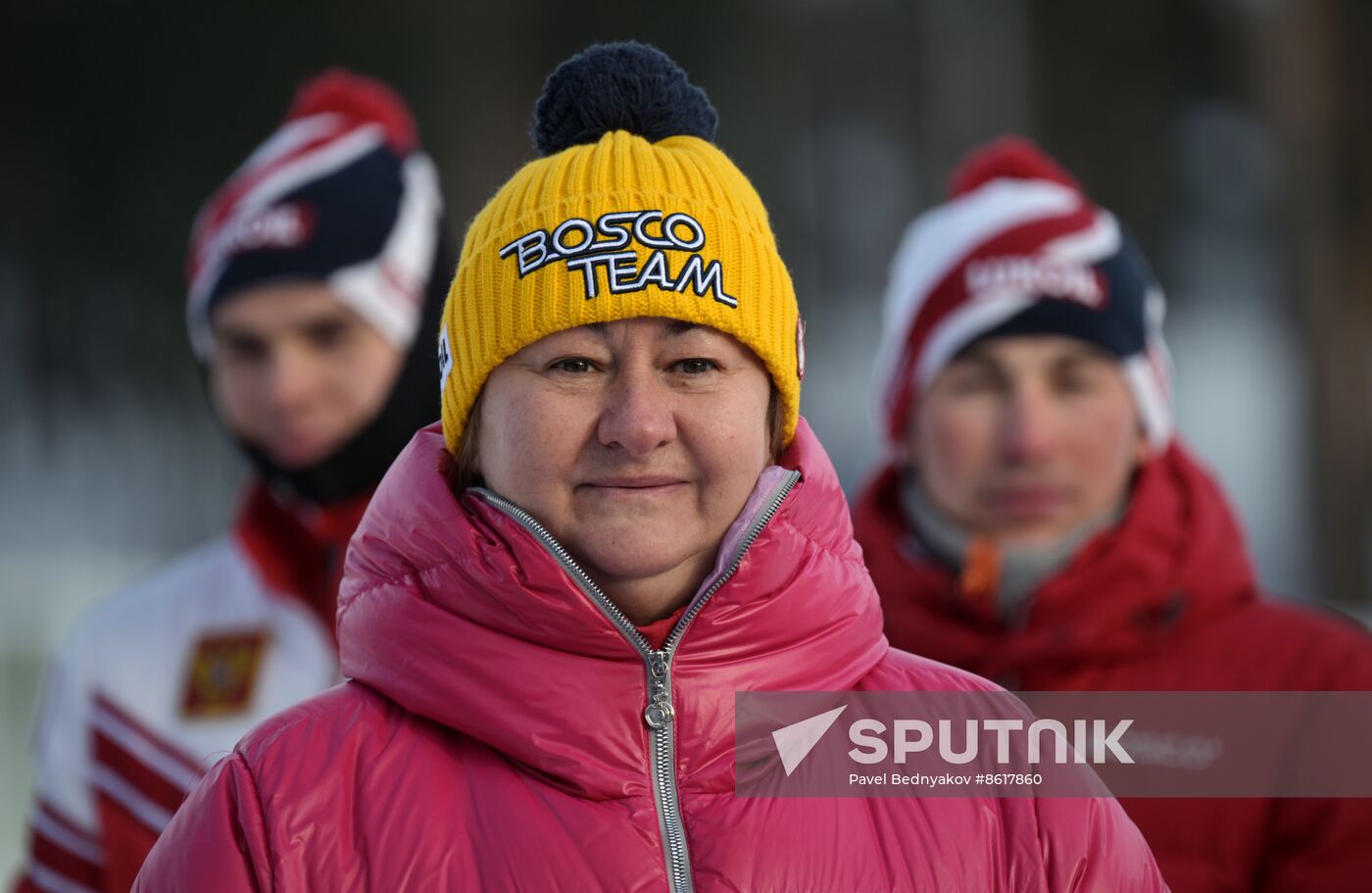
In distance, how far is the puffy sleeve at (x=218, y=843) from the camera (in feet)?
4.97

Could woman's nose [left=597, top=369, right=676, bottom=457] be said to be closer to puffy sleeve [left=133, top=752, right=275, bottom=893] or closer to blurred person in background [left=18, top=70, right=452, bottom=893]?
puffy sleeve [left=133, top=752, right=275, bottom=893]

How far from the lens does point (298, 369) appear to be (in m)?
3.17

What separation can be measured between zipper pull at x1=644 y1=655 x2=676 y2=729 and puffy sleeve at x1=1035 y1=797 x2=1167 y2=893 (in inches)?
14.2

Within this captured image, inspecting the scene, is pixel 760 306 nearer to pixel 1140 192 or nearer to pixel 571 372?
pixel 571 372

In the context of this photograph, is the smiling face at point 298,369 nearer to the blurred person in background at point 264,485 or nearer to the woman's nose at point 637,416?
the blurred person in background at point 264,485

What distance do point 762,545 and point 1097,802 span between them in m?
0.40

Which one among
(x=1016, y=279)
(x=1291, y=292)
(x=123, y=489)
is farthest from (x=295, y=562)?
(x=1291, y=292)

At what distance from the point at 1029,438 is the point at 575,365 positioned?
128 cm

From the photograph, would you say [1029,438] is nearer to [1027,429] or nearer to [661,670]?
[1027,429]

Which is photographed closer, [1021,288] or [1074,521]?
[1074,521]

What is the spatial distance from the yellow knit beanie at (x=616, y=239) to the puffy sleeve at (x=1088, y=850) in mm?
484

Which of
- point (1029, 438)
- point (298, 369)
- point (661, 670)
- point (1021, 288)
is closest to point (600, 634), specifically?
point (661, 670)

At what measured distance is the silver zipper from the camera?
5.24ft

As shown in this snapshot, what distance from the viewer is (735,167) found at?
1884 mm
